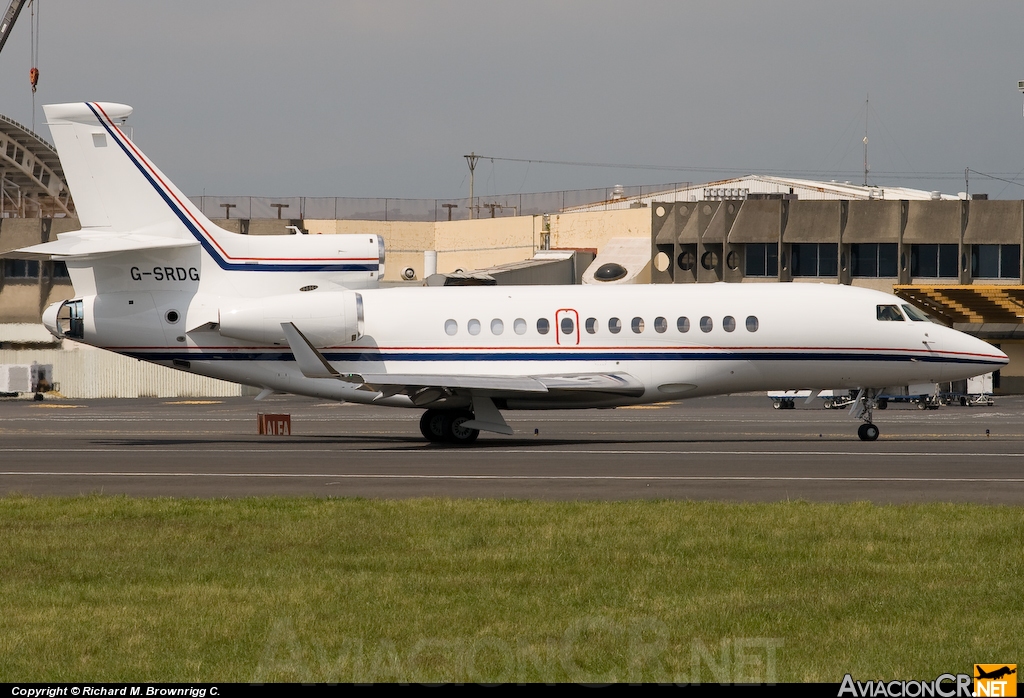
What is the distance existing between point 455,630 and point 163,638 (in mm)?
2313

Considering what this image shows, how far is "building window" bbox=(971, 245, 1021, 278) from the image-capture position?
67750 millimetres

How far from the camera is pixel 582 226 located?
77000mm

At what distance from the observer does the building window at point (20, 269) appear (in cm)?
7300

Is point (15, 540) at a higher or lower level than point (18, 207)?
lower

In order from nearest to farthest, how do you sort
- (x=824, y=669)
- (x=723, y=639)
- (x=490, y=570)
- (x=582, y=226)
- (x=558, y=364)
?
1. (x=824, y=669)
2. (x=723, y=639)
3. (x=490, y=570)
4. (x=558, y=364)
5. (x=582, y=226)

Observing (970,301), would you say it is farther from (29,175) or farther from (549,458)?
(29,175)

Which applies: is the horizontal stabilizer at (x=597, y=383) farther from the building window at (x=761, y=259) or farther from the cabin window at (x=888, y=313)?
the building window at (x=761, y=259)

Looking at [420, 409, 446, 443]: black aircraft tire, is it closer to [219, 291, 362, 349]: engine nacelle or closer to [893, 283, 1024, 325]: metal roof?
[219, 291, 362, 349]: engine nacelle

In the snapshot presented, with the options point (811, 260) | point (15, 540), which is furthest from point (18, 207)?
point (15, 540)

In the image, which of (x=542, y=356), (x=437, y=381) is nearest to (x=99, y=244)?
(x=437, y=381)

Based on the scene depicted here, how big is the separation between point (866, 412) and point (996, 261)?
4478 centimetres

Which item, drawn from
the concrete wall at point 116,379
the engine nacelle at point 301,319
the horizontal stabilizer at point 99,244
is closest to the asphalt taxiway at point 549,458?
the engine nacelle at point 301,319

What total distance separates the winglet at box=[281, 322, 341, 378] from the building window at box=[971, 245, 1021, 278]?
51549 mm

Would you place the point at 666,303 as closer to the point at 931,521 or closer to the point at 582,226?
the point at 931,521
